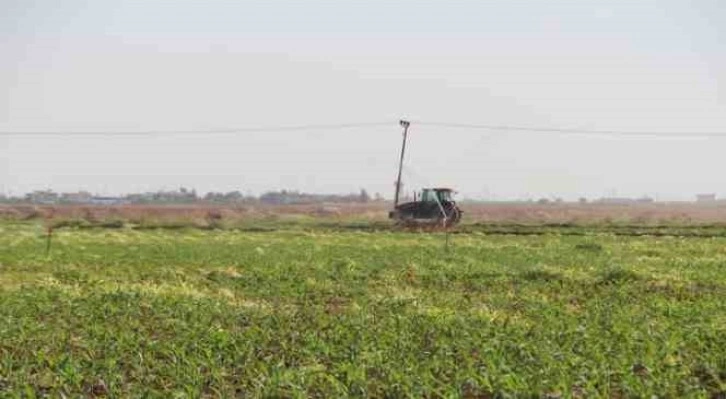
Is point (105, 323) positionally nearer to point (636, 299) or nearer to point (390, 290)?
point (390, 290)

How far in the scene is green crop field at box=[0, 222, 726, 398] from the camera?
9.73 meters

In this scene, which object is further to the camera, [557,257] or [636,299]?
[557,257]

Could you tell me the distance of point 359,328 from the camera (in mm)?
13203

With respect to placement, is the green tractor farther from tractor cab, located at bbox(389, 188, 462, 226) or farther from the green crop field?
the green crop field

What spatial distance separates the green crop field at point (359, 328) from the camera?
31.9 feet

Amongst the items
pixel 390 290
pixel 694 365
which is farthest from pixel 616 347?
pixel 390 290

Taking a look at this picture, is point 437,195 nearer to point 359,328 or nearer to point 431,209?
point 431,209

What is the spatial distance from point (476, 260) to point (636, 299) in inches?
391

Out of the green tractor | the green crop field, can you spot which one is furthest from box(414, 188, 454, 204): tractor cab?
the green crop field

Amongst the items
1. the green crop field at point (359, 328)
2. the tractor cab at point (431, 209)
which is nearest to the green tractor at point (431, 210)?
the tractor cab at point (431, 209)

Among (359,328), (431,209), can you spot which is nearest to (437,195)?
(431,209)

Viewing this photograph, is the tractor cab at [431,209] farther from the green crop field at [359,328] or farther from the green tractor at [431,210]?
the green crop field at [359,328]

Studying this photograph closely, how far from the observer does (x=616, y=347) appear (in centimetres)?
1171

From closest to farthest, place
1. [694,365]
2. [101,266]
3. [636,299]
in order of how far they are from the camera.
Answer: [694,365]
[636,299]
[101,266]
